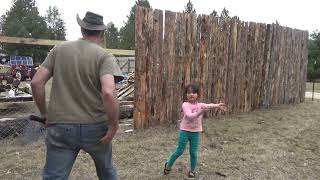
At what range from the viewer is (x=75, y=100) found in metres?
3.38

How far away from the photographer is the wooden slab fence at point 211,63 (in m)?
7.90

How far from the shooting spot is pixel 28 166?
570 centimetres

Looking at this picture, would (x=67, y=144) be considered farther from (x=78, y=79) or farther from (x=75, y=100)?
(x=78, y=79)

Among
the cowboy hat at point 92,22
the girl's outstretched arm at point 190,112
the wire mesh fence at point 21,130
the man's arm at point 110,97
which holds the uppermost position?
the cowboy hat at point 92,22

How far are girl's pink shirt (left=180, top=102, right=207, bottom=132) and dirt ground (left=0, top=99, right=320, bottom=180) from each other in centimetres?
70

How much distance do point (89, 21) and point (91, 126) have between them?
842 mm

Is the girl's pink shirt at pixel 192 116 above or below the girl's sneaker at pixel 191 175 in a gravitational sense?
above

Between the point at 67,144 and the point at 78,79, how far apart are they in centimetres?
52

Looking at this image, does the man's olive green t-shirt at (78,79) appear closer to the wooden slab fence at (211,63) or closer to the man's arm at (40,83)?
the man's arm at (40,83)

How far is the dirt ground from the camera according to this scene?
5.63 metres

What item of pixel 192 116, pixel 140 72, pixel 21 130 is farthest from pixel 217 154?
pixel 21 130

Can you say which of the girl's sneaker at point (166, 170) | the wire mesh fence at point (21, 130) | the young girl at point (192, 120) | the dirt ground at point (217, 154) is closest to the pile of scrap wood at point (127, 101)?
the dirt ground at point (217, 154)

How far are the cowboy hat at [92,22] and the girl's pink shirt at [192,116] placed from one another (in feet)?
6.47

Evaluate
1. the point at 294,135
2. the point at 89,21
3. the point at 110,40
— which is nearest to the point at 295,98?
the point at 294,135
